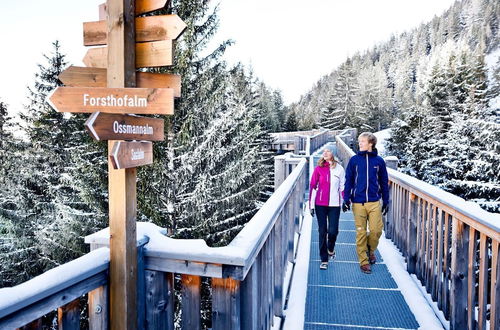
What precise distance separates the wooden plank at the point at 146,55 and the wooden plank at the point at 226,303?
1299 mm

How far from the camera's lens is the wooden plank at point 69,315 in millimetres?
1609

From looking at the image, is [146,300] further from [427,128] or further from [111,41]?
[427,128]

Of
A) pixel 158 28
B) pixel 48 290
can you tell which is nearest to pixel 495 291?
→ pixel 48 290

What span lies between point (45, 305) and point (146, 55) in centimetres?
145

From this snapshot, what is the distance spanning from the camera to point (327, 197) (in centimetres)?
525

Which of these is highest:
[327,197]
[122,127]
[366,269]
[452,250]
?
[122,127]

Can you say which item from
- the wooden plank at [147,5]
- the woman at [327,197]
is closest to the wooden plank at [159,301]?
the wooden plank at [147,5]

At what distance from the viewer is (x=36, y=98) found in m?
17.8

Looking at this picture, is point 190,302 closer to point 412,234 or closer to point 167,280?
point 167,280

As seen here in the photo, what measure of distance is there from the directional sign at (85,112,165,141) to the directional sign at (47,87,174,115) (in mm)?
77

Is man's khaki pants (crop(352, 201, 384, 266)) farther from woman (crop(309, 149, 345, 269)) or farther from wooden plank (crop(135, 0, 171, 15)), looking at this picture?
wooden plank (crop(135, 0, 171, 15))

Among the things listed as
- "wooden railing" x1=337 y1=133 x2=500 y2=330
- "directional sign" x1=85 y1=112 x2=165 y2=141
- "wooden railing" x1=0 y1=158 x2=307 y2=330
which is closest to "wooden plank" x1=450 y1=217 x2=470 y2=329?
"wooden railing" x1=337 y1=133 x2=500 y2=330

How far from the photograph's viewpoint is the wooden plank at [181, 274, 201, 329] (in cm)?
198

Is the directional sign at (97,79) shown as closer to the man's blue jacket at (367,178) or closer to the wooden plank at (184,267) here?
the wooden plank at (184,267)
